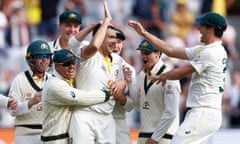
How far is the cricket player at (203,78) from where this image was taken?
8.90 meters

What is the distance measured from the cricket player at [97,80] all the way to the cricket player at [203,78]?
476mm

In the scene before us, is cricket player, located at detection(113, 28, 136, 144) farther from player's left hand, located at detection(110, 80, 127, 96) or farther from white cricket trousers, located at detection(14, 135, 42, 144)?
white cricket trousers, located at detection(14, 135, 42, 144)

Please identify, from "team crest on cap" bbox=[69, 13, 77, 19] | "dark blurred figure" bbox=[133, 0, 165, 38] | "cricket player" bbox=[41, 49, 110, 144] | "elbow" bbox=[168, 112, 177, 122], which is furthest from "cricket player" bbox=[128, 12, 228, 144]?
"dark blurred figure" bbox=[133, 0, 165, 38]

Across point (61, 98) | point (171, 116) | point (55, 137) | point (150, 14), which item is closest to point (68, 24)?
point (61, 98)

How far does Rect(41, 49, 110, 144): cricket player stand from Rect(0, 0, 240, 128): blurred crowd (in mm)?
7002

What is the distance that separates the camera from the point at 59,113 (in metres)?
9.18

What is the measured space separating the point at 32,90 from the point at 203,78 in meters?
2.27

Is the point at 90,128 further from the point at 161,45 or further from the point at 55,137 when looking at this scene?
the point at 161,45

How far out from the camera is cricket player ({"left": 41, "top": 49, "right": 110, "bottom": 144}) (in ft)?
29.6

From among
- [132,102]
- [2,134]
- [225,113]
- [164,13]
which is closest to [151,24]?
[164,13]

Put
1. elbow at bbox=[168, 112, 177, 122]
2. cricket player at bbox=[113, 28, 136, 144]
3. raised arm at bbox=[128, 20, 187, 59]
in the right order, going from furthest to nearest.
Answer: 1. cricket player at bbox=[113, 28, 136, 144]
2. elbow at bbox=[168, 112, 177, 122]
3. raised arm at bbox=[128, 20, 187, 59]

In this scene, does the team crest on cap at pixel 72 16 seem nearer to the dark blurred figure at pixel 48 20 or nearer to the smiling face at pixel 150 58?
the smiling face at pixel 150 58

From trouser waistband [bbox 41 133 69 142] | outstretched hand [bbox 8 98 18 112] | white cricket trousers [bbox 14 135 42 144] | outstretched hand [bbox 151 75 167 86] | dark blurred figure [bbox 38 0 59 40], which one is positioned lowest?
white cricket trousers [bbox 14 135 42 144]

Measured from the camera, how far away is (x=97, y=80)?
9.32 metres
